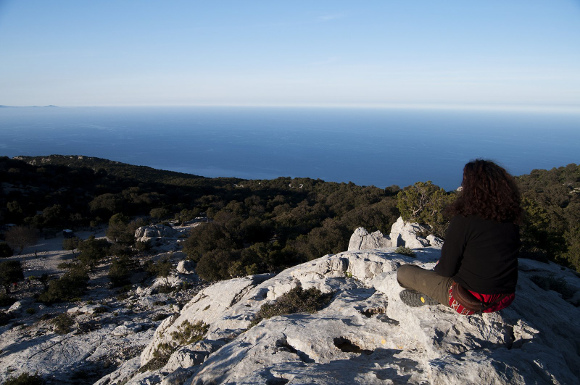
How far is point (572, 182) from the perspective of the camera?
36.9 m

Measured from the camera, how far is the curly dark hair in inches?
148

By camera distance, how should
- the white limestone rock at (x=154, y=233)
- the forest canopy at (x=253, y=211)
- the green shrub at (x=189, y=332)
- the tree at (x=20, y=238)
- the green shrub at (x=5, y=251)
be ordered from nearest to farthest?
the green shrub at (x=189, y=332) < the forest canopy at (x=253, y=211) < the green shrub at (x=5, y=251) < the tree at (x=20, y=238) < the white limestone rock at (x=154, y=233)

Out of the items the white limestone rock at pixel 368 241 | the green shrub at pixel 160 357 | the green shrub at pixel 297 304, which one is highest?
the green shrub at pixel 297 304

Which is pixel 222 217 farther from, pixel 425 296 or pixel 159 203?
pixel 425 296

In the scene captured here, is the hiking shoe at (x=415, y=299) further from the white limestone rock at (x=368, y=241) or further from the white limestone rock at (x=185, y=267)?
the white limestone rock at (x=185, y=267)

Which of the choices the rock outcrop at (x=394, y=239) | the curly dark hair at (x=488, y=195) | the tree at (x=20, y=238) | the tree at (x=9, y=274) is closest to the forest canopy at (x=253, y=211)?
the rock outcrop at (x=394, y=239)

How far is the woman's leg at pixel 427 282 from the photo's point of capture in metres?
4.42

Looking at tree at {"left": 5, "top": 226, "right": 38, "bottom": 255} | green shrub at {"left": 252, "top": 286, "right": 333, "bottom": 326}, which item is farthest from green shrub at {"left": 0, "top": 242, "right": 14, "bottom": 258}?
green shrub at {"left": 252, "top": 286, "right": 333, "bottom": 326}

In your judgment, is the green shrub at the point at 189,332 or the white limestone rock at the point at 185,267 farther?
the white limestone rock at the point at 185,267

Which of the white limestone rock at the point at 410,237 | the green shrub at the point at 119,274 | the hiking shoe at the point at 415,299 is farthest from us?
the green shrub at the point at 119,274

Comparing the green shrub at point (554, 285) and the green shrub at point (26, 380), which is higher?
the green shrub at point (554, 285)

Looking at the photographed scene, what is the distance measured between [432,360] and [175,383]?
14.7 feet

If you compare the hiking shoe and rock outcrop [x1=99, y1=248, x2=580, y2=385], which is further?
the hiking shoe

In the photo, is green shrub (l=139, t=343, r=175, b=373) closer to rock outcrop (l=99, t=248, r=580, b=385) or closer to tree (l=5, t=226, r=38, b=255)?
rock outcrop (l=99, t=248, r=580, b=385)
